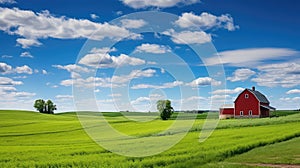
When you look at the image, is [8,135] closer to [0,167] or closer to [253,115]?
[0,167]

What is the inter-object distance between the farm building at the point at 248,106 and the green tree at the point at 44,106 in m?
63.4

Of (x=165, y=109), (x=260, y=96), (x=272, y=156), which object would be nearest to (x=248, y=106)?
(x=260, y=96)

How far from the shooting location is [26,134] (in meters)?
56.7

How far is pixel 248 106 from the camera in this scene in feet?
298

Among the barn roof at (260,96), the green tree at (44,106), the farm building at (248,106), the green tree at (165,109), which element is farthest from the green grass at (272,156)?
the green tree at (44,106)

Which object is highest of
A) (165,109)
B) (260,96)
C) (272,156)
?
(260,96)

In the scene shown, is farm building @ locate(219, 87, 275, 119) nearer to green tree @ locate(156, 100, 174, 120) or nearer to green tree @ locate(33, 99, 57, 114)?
green tree @ locate(156, 100, 174, 120)

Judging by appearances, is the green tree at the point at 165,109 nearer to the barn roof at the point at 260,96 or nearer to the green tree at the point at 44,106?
the barn roof at the point at 260,96

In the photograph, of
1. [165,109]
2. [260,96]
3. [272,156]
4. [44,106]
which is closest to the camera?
[272,156]

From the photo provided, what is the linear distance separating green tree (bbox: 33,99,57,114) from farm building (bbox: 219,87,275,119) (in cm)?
6343

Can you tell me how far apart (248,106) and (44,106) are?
71.1 m

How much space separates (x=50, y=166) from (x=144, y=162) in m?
5.34

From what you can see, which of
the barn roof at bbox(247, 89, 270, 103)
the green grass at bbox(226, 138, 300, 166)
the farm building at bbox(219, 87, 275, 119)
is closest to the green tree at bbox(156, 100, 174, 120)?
the farm building at bbox(219, 87, 275, 119)

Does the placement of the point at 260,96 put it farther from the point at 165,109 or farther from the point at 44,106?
the point at 44,106
